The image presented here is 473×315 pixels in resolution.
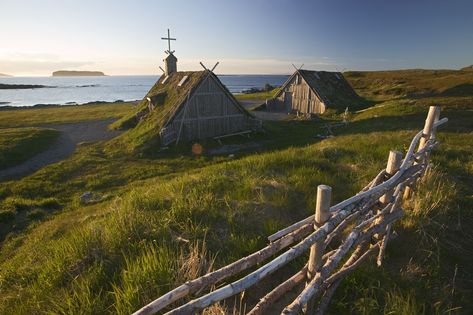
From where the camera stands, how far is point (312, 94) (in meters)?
33.4

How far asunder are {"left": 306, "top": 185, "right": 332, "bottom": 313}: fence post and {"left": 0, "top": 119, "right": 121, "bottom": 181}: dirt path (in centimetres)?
1969

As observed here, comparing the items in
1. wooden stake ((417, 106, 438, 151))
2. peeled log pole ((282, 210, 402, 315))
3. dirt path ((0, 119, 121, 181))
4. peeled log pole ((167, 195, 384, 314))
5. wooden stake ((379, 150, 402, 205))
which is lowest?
dirt path ((0, 119, 121, 181))

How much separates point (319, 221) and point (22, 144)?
27.4 metres

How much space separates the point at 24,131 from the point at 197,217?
30.0m

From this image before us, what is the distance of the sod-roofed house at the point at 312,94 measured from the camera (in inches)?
1297

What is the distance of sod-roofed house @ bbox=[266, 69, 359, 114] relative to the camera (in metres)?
32.9

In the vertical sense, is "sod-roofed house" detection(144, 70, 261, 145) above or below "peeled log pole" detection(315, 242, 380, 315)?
above

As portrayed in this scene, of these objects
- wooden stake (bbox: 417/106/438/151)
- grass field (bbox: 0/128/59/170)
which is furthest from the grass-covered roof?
wooden stake (bbox: 417/106/438/151)

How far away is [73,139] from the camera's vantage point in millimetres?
26766

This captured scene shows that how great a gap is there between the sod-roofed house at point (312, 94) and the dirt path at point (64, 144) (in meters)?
21.3

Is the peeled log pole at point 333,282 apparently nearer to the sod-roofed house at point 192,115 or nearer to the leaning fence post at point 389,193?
the leaning fence post at point 389,193

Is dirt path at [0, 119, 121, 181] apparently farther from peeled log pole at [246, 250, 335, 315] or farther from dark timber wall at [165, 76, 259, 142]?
peeled log pole at [246, 250, 335, 315]

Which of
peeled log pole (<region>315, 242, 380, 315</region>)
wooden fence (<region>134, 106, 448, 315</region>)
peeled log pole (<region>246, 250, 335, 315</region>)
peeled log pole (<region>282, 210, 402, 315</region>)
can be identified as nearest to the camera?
wooden fence (<region>134, 106, 448, 315</region>)

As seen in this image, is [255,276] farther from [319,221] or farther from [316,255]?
[319,221]
